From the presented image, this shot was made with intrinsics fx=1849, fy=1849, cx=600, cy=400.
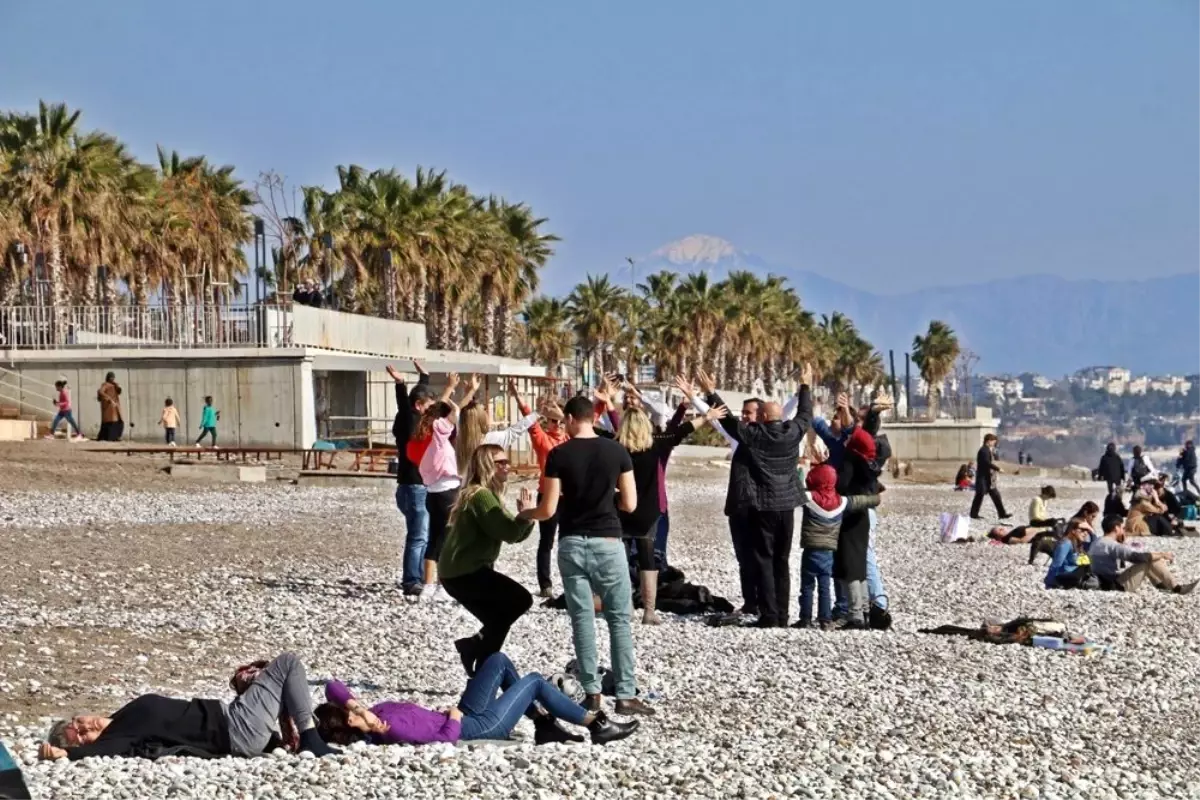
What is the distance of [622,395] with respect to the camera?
14047mm

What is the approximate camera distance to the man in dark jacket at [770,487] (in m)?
13.4

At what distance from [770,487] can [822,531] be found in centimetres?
61

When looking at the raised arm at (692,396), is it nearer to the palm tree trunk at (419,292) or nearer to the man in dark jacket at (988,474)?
the man in dark jacket at (988,474)

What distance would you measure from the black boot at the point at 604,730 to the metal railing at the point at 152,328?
28.9 meters

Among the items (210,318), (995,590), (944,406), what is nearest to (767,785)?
(995,590)

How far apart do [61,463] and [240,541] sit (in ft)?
38.2

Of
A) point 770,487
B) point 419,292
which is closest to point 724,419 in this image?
point 770,487

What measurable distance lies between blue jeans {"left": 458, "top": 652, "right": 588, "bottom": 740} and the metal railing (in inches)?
1134

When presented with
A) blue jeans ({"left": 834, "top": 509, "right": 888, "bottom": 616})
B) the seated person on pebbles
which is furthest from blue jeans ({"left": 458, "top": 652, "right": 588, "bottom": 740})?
the seated person on pebbles

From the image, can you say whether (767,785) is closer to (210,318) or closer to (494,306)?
(210,318)

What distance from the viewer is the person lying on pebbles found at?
319 inches

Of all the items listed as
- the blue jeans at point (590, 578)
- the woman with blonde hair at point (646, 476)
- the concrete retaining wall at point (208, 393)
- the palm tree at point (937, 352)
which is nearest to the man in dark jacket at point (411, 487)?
the woman with blonde hair at point (646, 476)

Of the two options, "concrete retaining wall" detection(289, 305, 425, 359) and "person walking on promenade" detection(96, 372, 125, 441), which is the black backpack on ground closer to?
"concrete retaining wall" detection(289, 305, 425, 359)

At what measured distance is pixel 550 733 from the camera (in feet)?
29.3
